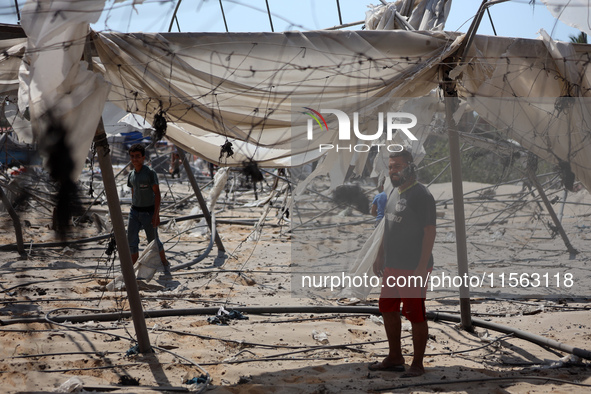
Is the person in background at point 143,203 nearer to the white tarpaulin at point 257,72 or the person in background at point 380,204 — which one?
the white tarpaulin at point 257,72

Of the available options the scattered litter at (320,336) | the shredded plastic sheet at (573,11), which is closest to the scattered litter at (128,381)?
the scattered litter at (320,336)

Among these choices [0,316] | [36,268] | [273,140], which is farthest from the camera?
[36,268]

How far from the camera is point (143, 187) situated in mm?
6941

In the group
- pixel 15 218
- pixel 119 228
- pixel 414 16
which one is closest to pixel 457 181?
pixel 414 16

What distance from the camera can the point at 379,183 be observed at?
6.50 m

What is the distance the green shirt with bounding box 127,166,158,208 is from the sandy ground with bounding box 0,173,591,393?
3.24ft

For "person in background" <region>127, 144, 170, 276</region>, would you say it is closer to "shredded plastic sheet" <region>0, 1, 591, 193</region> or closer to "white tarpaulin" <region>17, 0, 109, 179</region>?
"shredded plastic sheet" <region>0, 1, 591, 193</region>

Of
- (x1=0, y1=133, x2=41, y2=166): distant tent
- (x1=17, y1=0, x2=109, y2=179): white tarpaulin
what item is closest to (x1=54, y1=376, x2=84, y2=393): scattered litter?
(x1=17, y1=0, x2=109, y2=179): white tarpaulin

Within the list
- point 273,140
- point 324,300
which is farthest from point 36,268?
point 273,140

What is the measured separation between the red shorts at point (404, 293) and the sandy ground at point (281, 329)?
0.48 m

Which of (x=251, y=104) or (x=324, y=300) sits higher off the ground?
(x=251, y=104)

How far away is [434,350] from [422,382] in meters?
0.84

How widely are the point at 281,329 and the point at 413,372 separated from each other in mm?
1436

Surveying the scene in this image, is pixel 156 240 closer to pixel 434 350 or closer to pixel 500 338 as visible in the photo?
pixel 434 350
